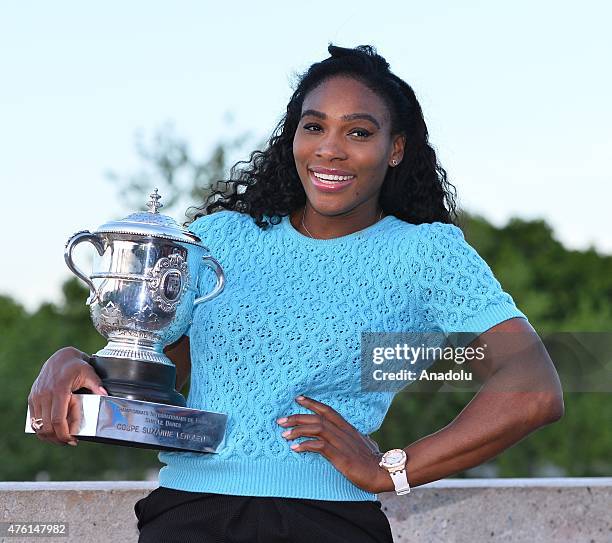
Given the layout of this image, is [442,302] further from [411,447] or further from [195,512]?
[195,512]

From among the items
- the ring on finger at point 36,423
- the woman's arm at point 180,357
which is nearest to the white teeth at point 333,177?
the woman's arm at point 180,357

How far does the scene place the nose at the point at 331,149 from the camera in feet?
9.02

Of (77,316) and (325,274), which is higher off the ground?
(77,316)

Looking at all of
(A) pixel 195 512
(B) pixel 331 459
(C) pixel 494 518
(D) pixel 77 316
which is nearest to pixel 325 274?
(B) pixel 331 459

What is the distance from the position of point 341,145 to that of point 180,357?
2.35ft

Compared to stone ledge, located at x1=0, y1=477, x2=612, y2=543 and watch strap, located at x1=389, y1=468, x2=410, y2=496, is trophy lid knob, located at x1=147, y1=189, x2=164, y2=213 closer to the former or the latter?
watch strap, located at x1=389, y1=468, x2=410, y2=496

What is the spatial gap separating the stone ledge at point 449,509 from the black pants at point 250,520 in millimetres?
1137

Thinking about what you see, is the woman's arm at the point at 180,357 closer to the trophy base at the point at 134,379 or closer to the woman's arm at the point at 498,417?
the trophy base at the point at 134,379

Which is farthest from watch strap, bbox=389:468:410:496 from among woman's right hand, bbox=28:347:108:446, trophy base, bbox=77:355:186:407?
woman's right hand, bbox=28:347:108:446

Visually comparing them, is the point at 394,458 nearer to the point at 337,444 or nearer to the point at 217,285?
the point at 337,444

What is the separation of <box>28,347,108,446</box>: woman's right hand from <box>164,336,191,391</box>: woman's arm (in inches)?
18.5

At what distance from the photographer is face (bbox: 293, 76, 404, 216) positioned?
278 cm

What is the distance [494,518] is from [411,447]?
4.68 feet

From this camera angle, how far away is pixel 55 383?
2.37 metres
